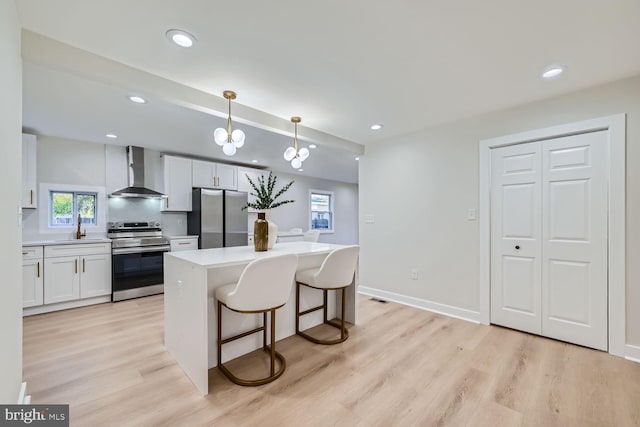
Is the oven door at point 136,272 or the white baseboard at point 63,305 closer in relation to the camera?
the white baseboard at point 63,305

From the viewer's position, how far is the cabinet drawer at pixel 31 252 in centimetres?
336

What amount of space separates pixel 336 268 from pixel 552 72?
240 cm

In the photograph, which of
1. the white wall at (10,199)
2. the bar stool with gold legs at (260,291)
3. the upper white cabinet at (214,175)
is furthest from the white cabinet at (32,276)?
the bar stool with gold legs at (260,291)

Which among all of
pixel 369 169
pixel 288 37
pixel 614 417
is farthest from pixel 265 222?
pixel 614 417

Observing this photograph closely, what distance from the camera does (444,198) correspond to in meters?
3.46

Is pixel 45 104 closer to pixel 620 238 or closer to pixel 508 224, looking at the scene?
pixel 508 224

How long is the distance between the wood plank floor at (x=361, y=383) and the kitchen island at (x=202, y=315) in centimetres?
11

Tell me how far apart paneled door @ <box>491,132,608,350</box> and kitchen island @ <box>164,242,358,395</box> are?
2.02 meters

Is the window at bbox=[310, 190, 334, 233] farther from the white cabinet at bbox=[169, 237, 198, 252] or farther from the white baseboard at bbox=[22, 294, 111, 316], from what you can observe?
the white baseboard at bbox=[22, 294, 111, 316]

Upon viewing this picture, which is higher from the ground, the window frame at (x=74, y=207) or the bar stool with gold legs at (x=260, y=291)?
the window frame at (x=74, y=207)

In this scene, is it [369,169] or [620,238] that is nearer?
[620,238]

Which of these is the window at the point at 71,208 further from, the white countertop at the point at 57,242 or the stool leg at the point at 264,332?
the stool leg at the point at 264,332

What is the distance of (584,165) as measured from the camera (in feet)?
8.43

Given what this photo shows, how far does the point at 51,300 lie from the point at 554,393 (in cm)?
528
